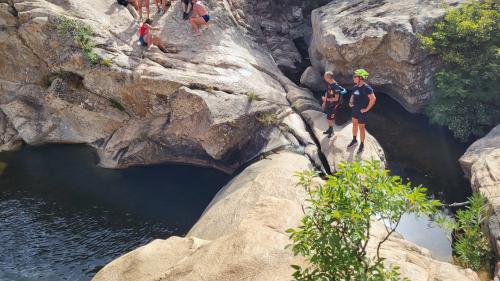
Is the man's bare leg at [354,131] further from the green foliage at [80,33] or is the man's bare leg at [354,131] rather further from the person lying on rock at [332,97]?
the green foliage at [80,33]

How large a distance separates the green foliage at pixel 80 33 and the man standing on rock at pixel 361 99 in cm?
973

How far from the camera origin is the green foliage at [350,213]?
5.21 metres

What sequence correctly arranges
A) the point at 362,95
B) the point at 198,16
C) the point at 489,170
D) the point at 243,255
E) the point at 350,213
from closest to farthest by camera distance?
1. the point at 350,213
2. the point at 243,255
3. the point at 489,170
4. the point at 362,95
5. the point at 198,16

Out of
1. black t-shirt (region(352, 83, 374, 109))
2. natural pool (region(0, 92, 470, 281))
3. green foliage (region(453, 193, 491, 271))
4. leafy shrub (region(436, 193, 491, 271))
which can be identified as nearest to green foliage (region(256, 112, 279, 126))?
natural pool (region(0, 92, 470, 281))

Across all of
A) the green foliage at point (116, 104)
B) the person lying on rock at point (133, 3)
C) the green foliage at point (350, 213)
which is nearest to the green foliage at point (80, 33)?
the green foliage at point (116, 104)

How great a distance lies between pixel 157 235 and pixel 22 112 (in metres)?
9.31

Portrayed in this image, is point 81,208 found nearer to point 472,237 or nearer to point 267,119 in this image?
point 267,119

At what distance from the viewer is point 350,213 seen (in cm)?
515

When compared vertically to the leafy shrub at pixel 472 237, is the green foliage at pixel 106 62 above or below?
above

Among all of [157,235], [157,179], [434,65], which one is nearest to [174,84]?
[157,179]

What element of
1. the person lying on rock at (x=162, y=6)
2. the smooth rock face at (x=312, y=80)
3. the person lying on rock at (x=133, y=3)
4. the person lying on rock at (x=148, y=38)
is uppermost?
the person lying on rock at (x=133, y=3)

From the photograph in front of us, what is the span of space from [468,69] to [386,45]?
3411 mm

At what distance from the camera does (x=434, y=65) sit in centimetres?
1622

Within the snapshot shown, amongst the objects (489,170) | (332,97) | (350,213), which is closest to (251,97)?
(332,97)
